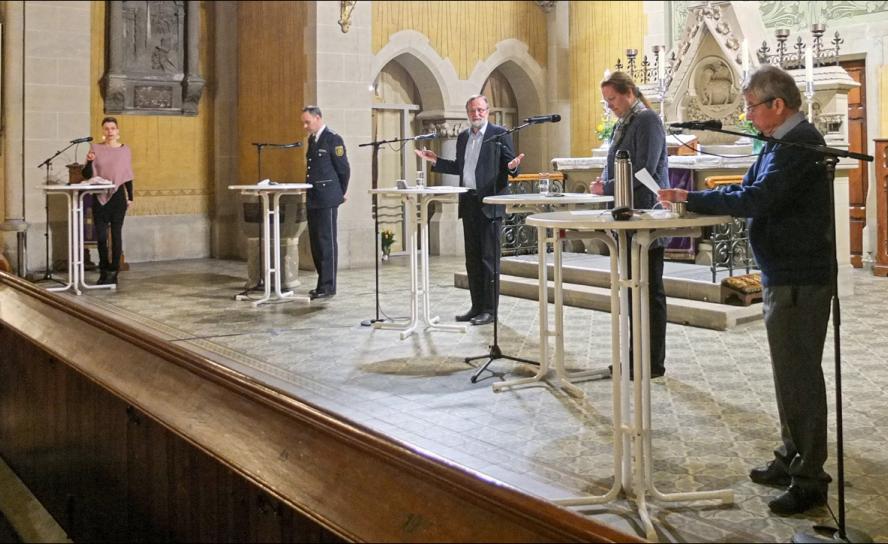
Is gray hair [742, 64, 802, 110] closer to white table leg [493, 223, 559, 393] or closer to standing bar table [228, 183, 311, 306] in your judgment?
white table leg [493, 223, 559, 393]

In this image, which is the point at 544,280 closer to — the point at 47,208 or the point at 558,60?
the point at 47,208

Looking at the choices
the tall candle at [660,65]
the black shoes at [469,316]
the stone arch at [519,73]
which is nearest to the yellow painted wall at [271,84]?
the stone arch at [519,73]

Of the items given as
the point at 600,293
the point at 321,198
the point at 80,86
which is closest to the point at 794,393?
the point at 600,293

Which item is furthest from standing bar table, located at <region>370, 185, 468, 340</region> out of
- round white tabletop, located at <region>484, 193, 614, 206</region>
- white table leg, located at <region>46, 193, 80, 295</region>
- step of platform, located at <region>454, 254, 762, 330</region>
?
white table leg, located at <region>46, 193, 80, 295</region>

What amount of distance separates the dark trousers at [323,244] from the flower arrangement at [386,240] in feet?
10.6

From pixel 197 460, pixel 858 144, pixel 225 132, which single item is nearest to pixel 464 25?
pixel 225 132

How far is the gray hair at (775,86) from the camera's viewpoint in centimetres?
294

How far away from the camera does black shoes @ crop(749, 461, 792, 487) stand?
10.4 ft

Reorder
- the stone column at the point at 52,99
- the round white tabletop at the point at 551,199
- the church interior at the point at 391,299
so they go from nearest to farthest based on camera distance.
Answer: the church interior at the point at 391,299 → the round white tabletop at the point at 551,199 → the stone column at the point at 52,99

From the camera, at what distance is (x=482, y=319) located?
651 cm

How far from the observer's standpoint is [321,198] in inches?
306

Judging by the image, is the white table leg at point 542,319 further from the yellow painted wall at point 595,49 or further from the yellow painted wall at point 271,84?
the yellow painted wall at point 595,49

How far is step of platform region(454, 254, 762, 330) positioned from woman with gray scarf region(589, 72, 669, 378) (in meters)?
1.68

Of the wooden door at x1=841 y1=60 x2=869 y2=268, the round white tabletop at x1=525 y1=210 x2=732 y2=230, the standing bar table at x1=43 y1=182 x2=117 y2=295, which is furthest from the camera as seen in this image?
the wooden door at x1=841 y1=60 x2=869 y2=268
